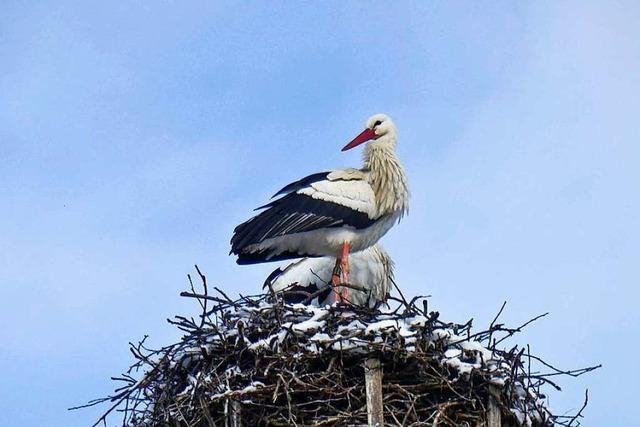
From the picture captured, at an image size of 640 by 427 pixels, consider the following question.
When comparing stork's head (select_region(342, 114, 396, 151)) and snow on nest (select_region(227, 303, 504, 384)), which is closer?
snow on nest (select_region(227, 303, 504, 384))

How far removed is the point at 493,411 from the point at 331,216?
2.54 meters

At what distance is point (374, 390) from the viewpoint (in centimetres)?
763

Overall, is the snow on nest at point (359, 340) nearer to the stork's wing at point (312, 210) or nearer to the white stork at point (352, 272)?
the stork's wing at point (312, 210)

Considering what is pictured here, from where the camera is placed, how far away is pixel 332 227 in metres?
10.0

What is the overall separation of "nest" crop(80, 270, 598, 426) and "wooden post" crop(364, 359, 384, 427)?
36mm

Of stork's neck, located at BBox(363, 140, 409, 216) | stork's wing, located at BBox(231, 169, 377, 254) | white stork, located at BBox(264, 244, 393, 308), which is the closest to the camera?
stork's wing, located at BBox(231, 169, 377, 254)

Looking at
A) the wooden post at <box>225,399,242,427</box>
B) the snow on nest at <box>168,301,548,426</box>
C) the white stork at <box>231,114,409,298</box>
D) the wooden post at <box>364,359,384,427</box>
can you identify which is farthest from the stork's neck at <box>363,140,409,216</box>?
the wooden post at <box>225,399,242,427</box>

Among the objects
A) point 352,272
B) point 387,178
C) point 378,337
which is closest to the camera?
point 378,337

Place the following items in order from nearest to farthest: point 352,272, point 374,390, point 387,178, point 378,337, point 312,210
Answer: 1. point 374,390
2. point 378,337
3. point 312,210
4. point 387,178
5. point 352,272

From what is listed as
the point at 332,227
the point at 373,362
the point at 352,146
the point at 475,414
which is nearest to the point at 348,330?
the point at 373,362

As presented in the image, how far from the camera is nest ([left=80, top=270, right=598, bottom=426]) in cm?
767

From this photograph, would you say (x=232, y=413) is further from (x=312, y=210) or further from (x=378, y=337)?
(x=312, y=210)

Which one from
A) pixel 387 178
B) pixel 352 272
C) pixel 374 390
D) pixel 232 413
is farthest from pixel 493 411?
pixel 352 272

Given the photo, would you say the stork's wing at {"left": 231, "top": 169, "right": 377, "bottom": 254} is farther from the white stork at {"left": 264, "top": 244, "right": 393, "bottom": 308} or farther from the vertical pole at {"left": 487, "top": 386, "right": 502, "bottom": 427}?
the vertical pole at {"left": 487, "top": 386, "right": 502, "bottom": 427}
